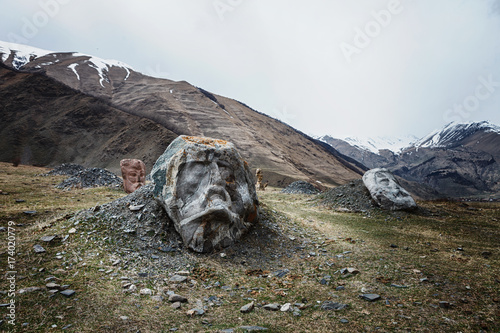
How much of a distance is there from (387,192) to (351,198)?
3.16 metres

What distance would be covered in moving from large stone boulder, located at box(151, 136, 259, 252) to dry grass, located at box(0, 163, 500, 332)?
1110 mm

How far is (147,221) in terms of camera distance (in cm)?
1049

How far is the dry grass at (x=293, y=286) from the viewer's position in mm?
5098

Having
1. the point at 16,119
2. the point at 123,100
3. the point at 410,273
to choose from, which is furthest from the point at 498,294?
the point at 123,100

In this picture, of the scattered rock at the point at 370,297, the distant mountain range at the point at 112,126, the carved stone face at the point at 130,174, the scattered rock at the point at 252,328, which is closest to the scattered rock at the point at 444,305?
the scattered rock at the point at 370,297

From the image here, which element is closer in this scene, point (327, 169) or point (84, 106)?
point (84, 106)

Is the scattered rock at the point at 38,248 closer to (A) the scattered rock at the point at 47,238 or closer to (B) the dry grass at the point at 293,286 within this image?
(B) the dry grass at the point at 293,286

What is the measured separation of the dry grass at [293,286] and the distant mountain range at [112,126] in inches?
2687

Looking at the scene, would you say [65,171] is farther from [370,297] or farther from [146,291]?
[370,297]

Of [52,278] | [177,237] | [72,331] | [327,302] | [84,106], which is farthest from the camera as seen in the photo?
[84,106]

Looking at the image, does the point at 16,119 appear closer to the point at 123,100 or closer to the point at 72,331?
the point at 123,100

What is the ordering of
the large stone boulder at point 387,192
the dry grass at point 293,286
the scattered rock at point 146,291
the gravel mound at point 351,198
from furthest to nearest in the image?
the gravel mound at point 351,198
the large stone boulder at point 387,192
the scattered rock at point 146,291
the dry grass at point 293,286

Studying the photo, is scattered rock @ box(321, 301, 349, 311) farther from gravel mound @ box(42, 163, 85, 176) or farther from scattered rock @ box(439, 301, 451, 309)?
gravel mound @ box(42, 163, 85, 176)

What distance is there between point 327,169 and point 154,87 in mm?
120261
